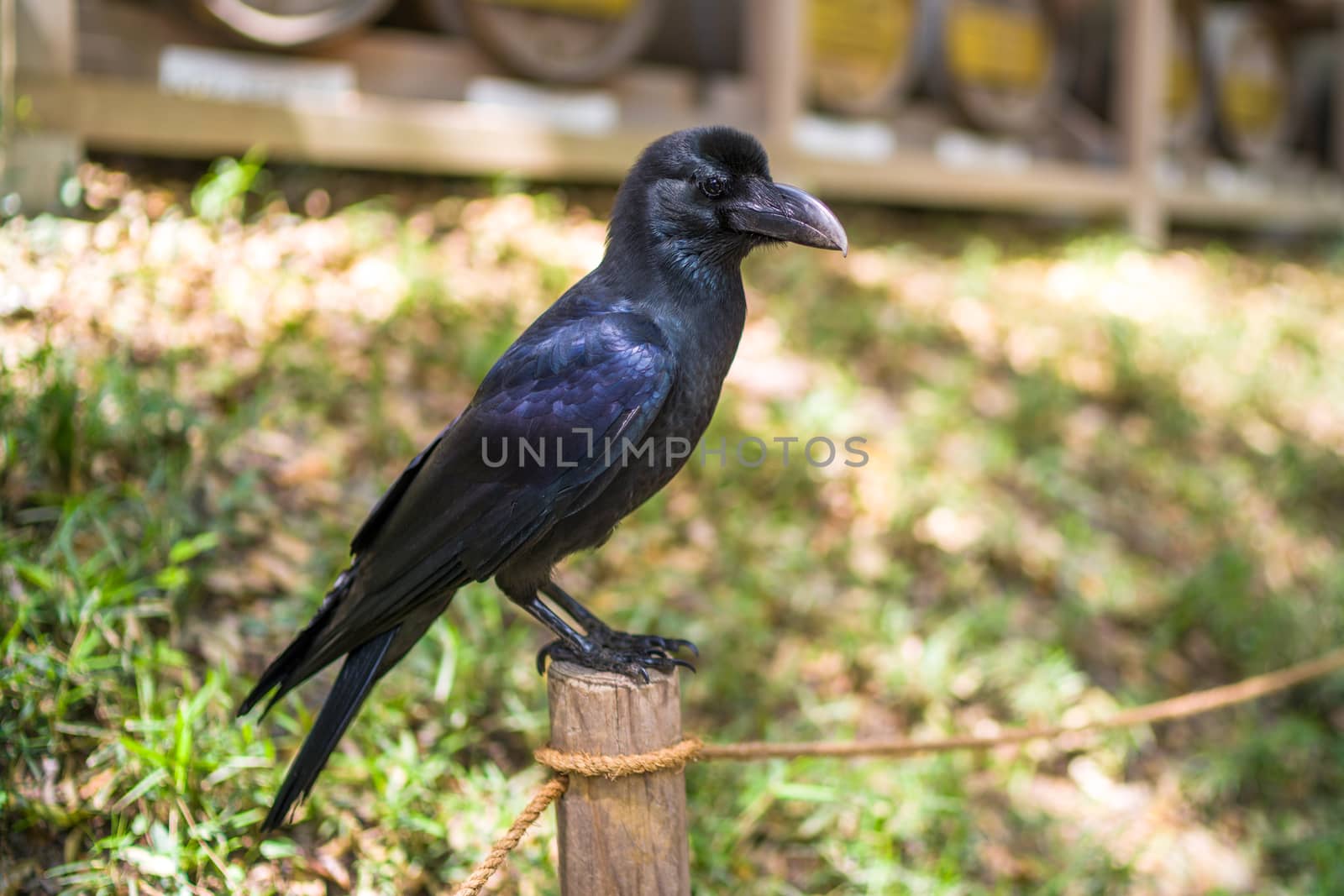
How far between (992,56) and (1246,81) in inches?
124

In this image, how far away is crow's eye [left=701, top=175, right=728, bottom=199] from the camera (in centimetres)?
167

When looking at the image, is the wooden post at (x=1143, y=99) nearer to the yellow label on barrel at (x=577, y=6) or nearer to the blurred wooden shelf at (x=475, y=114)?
the blurred wooden shelf at (x=475, y=114)

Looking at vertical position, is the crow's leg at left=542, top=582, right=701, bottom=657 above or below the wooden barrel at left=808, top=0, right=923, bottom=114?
below

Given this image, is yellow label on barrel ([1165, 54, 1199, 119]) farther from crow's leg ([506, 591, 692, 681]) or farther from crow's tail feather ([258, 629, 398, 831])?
crow's tail feather ([258, 629, 398, 831])

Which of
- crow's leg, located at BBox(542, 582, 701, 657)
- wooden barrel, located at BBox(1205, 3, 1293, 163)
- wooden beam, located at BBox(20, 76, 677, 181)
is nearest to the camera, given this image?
crow's leg, located at BBox(542, 582, 701, 657)

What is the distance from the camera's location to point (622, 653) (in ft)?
5.75

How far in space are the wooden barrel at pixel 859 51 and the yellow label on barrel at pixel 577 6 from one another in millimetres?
1369

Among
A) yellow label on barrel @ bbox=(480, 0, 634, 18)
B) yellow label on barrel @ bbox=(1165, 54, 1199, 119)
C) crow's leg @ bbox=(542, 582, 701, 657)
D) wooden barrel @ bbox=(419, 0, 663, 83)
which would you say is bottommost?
crow's leg @ bbox=(542, 582, 701, 657)

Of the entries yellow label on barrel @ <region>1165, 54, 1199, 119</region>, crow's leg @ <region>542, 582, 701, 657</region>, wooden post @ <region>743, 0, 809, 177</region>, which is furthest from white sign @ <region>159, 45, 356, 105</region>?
yellow label on barrel @ <region>1165, 54, 1199, 119</region>

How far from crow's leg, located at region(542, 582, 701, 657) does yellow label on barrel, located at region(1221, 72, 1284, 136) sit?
820cm

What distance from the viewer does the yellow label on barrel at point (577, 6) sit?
4598mm

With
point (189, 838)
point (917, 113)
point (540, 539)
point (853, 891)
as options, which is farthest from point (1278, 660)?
point (917, 113)

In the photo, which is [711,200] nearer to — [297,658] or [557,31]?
[297,658]

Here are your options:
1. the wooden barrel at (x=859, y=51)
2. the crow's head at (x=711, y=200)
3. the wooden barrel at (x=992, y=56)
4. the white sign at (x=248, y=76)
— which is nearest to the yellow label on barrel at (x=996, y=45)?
the wooden barrel at (x=992, y=56)
